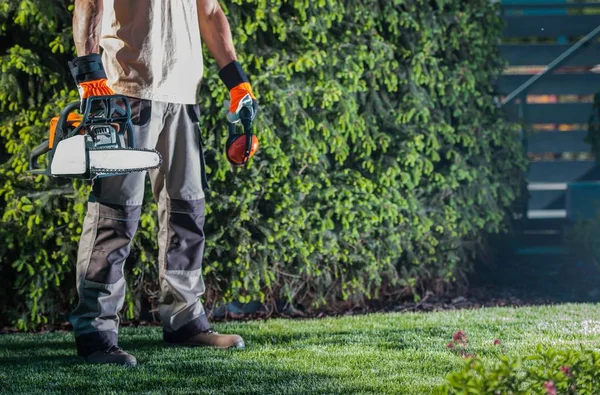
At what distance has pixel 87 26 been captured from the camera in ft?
14.4

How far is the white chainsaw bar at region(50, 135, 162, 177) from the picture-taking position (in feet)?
13.3

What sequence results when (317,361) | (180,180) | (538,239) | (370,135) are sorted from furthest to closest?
(538,239), (370,135), (180,180), (317,361)

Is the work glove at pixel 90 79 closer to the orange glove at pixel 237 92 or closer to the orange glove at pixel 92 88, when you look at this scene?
the orange glove at pixel 92 88

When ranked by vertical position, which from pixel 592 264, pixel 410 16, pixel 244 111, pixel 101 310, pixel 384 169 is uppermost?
pixel 410 16

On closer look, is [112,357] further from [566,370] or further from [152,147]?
[566,370]

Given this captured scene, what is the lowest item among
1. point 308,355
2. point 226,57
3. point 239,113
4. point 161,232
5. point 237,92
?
point 308,355

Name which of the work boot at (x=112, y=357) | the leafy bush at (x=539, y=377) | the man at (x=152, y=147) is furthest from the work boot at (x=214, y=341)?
the leafy bush at (x=539, y=377)

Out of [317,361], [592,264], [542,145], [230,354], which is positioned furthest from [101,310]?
[542,145]

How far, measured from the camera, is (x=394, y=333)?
5242 mm

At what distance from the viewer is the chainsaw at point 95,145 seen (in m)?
4.05

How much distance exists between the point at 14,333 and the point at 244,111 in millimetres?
2102

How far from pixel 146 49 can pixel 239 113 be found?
636 mm

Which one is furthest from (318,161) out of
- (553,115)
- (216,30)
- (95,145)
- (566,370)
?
(553,115)

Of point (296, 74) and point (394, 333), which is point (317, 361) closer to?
point (394, 333)
